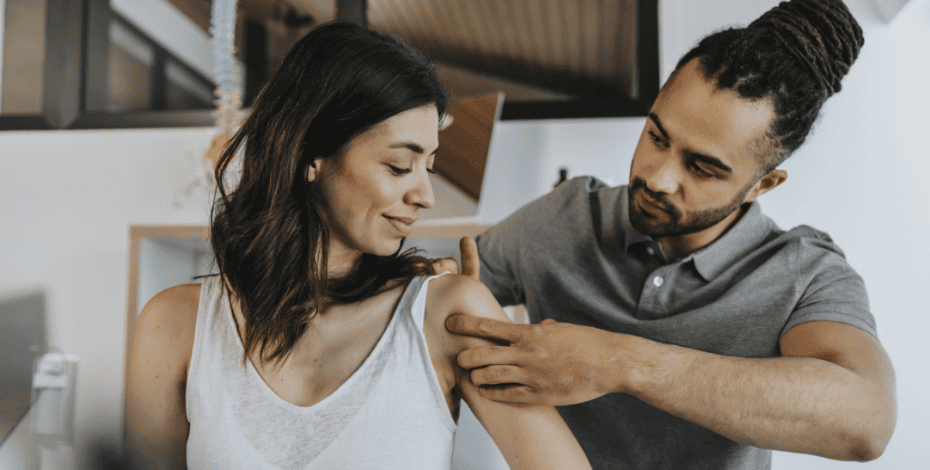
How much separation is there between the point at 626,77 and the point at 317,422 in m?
1.55

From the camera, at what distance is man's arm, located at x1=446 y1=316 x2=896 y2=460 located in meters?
0.82

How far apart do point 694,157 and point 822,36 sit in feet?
0.98

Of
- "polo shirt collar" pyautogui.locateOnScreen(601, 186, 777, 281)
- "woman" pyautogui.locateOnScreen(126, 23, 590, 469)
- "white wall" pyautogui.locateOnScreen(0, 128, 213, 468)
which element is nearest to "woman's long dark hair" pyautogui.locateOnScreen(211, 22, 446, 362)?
"woman" pyautogui.locateOnScreen(126, 23, 590, 469)

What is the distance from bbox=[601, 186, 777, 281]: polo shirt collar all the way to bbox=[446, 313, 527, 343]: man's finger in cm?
46

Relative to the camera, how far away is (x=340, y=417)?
83 cm

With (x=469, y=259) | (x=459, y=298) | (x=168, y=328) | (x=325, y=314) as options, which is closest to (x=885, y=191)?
(x=469, y=259)

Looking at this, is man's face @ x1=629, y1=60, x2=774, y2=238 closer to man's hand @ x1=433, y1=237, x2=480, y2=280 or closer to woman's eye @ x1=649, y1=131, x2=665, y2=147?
woman's eye @ x1=649, y1=131, x2=665, y2=147

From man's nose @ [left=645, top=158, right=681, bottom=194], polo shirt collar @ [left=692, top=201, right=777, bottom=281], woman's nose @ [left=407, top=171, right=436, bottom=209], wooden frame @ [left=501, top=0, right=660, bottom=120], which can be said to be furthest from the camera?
wooden frame @ [left=501, top=0, right=660, bottom=120]

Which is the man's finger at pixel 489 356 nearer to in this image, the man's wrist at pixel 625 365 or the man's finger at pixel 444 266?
the man's wrist at pixel 625 365

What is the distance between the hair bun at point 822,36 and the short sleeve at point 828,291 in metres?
0.31

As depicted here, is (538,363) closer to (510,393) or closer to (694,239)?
(510,393)

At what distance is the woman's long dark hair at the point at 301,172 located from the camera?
877mm

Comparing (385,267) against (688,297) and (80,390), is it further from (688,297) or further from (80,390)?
(80,390)

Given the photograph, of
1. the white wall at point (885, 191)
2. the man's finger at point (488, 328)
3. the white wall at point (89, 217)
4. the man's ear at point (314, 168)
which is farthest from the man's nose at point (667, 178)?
the white wall at point (89, 217)
